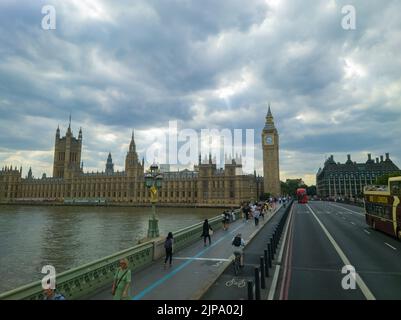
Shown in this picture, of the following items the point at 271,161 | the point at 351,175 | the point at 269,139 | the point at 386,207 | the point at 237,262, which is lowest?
the point at 237,262

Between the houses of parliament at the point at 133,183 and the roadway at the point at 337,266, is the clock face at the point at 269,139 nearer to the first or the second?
the houses of parliament at the point at 133,183

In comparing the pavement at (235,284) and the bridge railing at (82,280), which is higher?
the bridge railing at (82,280)

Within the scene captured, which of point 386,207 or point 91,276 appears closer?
point 91,276

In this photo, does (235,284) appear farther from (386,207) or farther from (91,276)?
(386,207)

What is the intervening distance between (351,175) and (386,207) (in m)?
153

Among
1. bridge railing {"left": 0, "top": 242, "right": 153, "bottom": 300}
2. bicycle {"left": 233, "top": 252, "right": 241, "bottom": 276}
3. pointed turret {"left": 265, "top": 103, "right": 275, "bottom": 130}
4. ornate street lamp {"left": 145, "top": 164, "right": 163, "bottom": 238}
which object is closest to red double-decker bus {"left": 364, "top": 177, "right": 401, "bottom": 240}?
bicycle {"left": 233, "top": 252, "right": 241, "bottom": 276}

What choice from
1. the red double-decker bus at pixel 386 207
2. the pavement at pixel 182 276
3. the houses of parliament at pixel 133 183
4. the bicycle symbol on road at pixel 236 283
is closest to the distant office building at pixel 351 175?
the houses of parliament at pixel 133 183

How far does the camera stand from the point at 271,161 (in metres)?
133

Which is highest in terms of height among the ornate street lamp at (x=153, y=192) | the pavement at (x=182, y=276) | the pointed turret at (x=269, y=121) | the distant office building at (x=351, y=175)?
the pointed turret at (x=269, y=121)

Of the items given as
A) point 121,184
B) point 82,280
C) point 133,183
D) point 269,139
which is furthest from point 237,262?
point 121,184

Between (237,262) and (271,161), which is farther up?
(271,161)

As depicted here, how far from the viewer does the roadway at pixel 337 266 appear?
10.3 m
